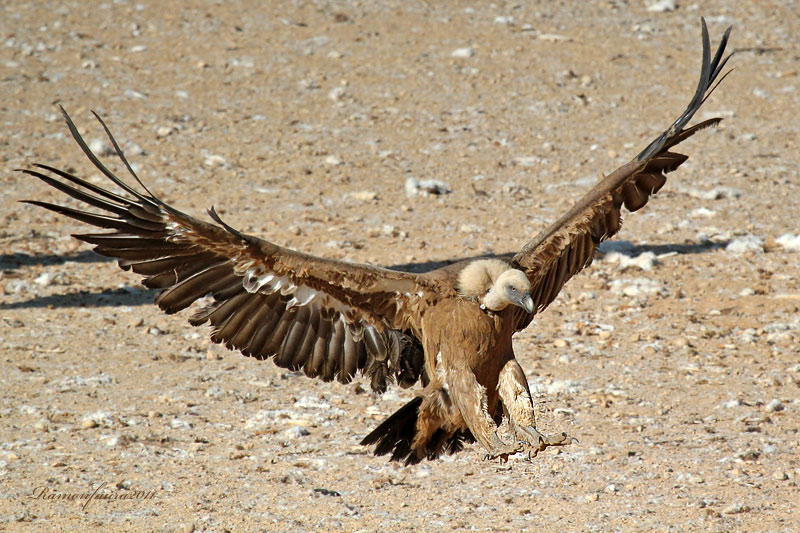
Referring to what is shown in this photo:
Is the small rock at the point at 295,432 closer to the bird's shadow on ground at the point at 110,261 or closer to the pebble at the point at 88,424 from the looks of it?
the pebble at the point at 88,424

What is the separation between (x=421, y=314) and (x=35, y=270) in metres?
→ 4.25

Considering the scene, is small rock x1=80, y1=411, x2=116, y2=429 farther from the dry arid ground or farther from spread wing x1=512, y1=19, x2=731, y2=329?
spread wing x1=512, y1=19, x2=731, y2=329

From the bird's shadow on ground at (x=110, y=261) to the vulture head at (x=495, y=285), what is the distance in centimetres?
216

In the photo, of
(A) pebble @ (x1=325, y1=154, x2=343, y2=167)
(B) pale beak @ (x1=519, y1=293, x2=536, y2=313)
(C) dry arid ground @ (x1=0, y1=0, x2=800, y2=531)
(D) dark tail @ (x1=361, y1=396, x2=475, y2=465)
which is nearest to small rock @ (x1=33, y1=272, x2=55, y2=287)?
(C) dry arid ground @ (x1=0, y1=0, x2=800, y2=531)

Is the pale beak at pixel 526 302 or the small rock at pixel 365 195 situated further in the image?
the small rock at pixel 365 195

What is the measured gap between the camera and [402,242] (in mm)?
8734

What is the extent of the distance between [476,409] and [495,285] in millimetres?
580

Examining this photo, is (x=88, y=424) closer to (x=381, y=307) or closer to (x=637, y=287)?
(x=381, y=307)

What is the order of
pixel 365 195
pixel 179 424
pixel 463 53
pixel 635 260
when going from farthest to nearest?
pixel 463 53
pixel 365 195
pixel 635 260
pixel 179 424

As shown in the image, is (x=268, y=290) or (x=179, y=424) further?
(x=179, y=424)

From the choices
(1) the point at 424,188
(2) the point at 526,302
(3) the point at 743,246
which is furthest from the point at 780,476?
(1) the point at 424,188

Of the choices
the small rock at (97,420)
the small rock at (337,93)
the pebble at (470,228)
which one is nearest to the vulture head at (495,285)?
the small rock at (97,420)

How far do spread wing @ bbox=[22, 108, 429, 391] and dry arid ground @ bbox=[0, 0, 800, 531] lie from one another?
0.68 metres

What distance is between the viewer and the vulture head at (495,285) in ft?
14.9
